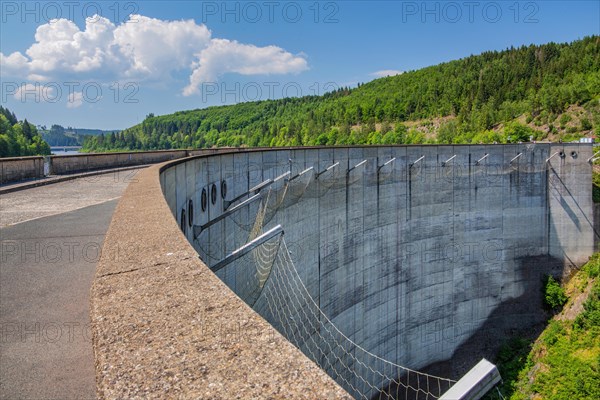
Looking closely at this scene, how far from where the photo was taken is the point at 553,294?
26109 mm

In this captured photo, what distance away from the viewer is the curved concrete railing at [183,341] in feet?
5.30

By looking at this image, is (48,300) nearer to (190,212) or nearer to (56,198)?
(190,212)

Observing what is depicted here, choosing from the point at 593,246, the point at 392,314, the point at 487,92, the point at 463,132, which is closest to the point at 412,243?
the point at 392,314

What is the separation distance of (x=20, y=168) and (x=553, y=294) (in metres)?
26.9

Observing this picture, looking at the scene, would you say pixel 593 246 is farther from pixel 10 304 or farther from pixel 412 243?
pixel 10 304

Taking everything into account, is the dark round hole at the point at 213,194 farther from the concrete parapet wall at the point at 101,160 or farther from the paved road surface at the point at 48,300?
the concrete parapet wall at the point at 101,160

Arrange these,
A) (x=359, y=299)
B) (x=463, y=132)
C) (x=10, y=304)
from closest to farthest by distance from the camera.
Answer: (x=10, y=304)
(x=359, y=299)
(x=463, y=132)

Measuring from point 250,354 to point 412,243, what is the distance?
2108 centimetres

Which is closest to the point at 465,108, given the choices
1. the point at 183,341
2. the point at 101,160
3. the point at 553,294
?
the point at 553,294

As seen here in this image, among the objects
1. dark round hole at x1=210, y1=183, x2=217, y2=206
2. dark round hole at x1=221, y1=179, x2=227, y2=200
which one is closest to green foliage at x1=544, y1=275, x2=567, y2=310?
dark round hole at x1=221, y1=179, x2=227, y2=200

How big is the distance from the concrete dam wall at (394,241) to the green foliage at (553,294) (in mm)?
592

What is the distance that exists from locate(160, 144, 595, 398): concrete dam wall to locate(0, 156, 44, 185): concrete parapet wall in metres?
6.82

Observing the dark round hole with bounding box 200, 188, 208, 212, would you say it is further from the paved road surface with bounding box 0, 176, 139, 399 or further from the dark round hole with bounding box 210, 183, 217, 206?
the paved road surface with bounding box 0, 176, 139, 399

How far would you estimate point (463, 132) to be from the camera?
75188 mm
